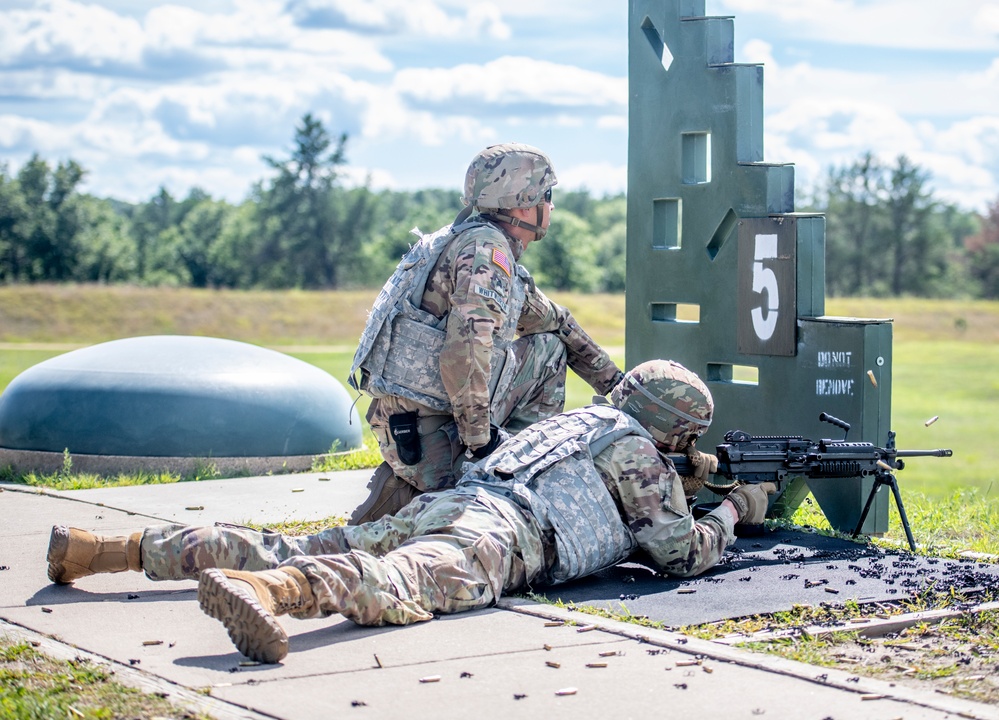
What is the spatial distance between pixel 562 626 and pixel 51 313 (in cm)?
4046

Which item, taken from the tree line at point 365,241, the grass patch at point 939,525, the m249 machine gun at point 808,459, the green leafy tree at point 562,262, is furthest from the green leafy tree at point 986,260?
the m249 machine gun at point 808,459

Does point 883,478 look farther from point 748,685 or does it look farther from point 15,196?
point 15,196

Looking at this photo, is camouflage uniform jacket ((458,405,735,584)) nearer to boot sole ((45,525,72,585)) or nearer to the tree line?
boot sole ((45,525,72,585))

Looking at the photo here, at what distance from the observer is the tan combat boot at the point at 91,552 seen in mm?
4957

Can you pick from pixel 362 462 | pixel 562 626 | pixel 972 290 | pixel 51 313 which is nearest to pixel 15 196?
pixel 51 313

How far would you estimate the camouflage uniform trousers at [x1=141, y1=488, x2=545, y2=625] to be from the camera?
435 cm

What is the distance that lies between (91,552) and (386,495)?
155cm

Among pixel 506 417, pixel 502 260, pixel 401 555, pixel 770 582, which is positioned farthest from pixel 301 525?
pixel 770 582

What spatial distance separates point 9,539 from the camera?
20.0 feet

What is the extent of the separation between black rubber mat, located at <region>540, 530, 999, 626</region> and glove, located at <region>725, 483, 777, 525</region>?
20 centimetres

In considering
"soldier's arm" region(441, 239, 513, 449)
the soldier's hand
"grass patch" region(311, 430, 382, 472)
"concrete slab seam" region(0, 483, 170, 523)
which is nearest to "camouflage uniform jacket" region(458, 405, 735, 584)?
the soldier's hand

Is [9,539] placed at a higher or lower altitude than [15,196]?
A: lower

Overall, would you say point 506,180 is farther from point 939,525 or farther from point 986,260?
point 986,260

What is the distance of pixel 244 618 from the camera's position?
3.91 meters
